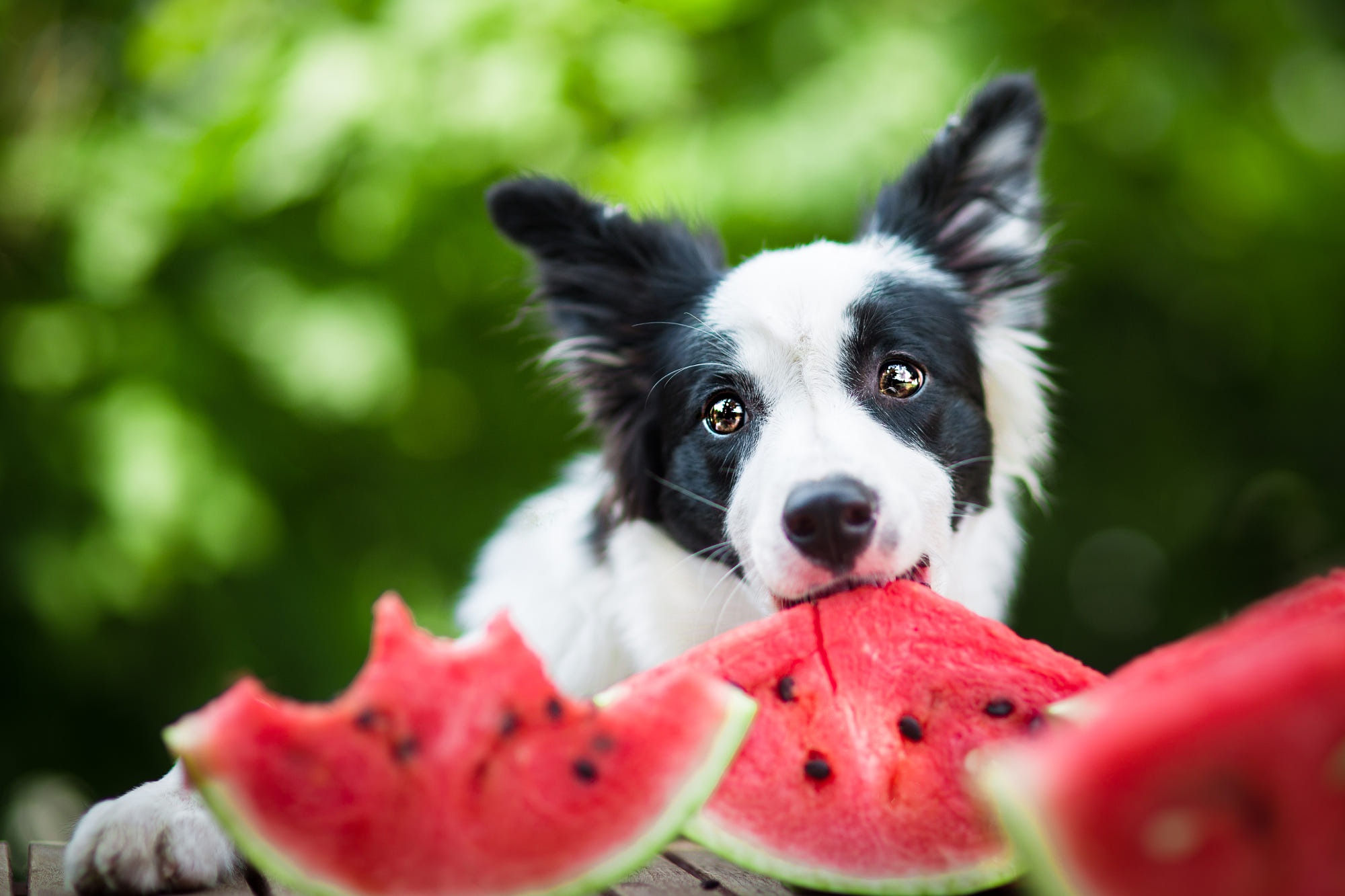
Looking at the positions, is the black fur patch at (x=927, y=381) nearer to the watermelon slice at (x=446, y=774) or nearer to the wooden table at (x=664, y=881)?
the wooden table at (x=664, y=881)

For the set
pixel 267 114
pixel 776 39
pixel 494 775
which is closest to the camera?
pixel 494 775

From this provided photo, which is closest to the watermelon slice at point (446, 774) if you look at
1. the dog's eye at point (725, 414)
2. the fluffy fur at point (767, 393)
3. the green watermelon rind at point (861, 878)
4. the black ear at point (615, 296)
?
the green watermelon rind at point (861, 878)

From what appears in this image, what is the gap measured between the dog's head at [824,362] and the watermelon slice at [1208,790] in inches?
49.5

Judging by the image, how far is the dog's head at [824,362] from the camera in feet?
7.99

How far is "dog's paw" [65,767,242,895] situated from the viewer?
75.0 inches

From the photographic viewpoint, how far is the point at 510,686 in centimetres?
159

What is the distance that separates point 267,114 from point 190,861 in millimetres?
2937

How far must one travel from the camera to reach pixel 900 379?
9.43 ft

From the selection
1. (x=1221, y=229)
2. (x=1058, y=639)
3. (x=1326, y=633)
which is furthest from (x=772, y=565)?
(x=1058, y=639)

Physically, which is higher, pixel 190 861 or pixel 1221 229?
pixel 1221 229

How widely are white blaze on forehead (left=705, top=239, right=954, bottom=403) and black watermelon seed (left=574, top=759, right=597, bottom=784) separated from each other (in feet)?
4.53

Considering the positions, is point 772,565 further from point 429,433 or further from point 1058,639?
point 1058,639

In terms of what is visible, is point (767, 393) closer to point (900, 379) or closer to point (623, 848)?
point (900, 379)

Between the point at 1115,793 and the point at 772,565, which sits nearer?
the point at 1115,793
